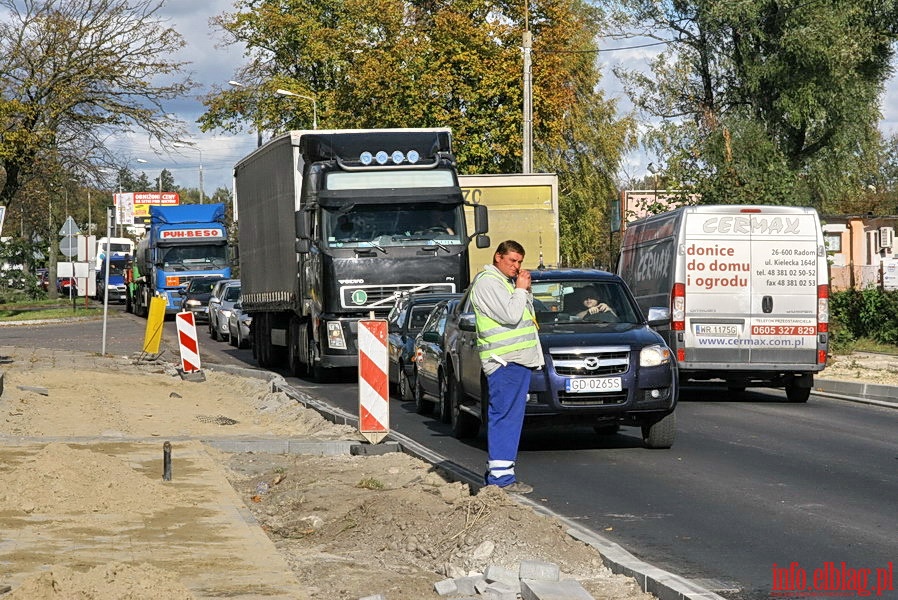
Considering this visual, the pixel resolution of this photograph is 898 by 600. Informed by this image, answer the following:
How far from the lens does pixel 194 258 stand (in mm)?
51594

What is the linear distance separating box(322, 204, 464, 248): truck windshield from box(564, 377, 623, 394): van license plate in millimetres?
9785

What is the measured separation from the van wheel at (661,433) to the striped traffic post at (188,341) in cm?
1196

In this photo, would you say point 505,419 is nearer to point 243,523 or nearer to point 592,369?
point 243,523

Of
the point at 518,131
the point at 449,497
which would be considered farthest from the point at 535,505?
the point at 518,131

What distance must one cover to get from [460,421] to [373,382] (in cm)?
143

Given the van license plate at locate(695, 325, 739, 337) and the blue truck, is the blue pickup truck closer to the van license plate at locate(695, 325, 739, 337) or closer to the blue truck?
the van license plate at locate(695, 325, 739, 337)

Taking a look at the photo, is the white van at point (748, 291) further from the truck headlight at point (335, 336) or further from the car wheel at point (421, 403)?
the truck headlight at point (335, 336)

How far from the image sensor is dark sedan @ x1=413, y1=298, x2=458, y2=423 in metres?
16.6

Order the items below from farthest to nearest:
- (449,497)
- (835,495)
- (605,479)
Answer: (605,479) < (835,495) < (449,497)

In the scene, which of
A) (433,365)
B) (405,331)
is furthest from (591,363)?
(405,331)

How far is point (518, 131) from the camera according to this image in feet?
160

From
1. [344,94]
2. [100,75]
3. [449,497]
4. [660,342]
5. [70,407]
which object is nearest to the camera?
[449,497]

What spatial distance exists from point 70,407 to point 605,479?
935 cm

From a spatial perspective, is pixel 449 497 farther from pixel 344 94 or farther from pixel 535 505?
pixel 344 94
